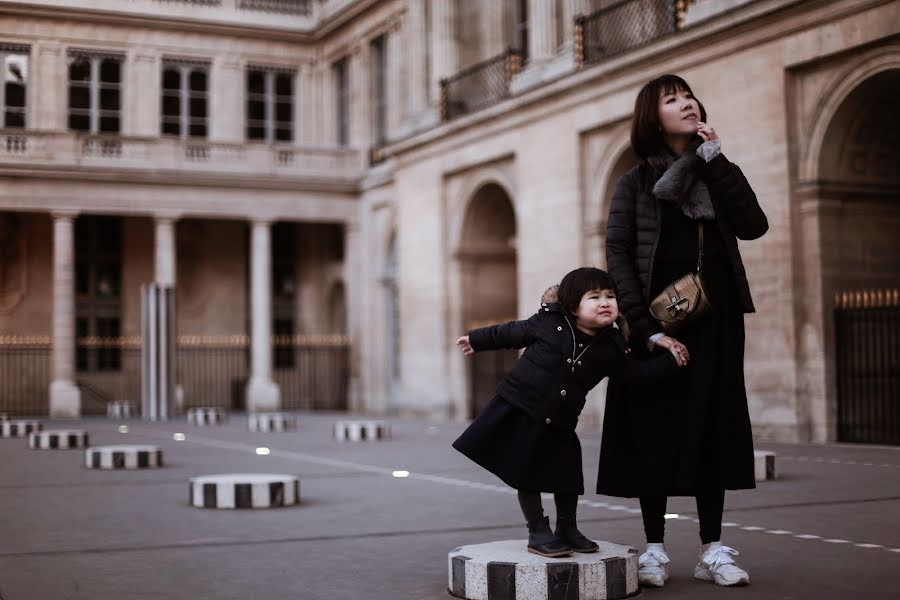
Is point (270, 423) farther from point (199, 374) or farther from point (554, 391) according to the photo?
point (554, 391)

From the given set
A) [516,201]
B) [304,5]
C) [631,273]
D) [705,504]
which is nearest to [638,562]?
[705,504]

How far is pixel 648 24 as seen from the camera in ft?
70.0

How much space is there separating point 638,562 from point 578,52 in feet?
56.7

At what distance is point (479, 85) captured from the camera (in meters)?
26.9

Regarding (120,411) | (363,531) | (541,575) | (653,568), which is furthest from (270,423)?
(541,575)

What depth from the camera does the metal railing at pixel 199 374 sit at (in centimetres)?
3575

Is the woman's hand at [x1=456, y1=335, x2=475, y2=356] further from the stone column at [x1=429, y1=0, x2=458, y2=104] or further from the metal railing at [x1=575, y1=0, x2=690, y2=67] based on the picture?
the stone column at [x1=429, y1=0, x2=458, y2=104]

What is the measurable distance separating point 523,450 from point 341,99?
3229cm

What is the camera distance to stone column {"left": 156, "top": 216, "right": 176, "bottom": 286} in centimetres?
3334

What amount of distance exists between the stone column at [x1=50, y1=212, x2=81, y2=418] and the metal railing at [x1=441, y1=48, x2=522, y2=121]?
11.5 m

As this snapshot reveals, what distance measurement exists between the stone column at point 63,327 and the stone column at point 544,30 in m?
15.1

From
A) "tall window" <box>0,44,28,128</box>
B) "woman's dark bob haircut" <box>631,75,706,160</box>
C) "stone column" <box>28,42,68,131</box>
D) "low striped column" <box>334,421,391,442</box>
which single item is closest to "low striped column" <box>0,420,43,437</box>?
"low striped column" <box>334,421,391,442</box>

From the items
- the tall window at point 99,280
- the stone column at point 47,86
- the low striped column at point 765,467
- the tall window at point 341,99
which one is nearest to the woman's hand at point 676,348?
the low striped column at point 765,467

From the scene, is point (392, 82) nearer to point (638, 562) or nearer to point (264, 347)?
point (264, 347)
